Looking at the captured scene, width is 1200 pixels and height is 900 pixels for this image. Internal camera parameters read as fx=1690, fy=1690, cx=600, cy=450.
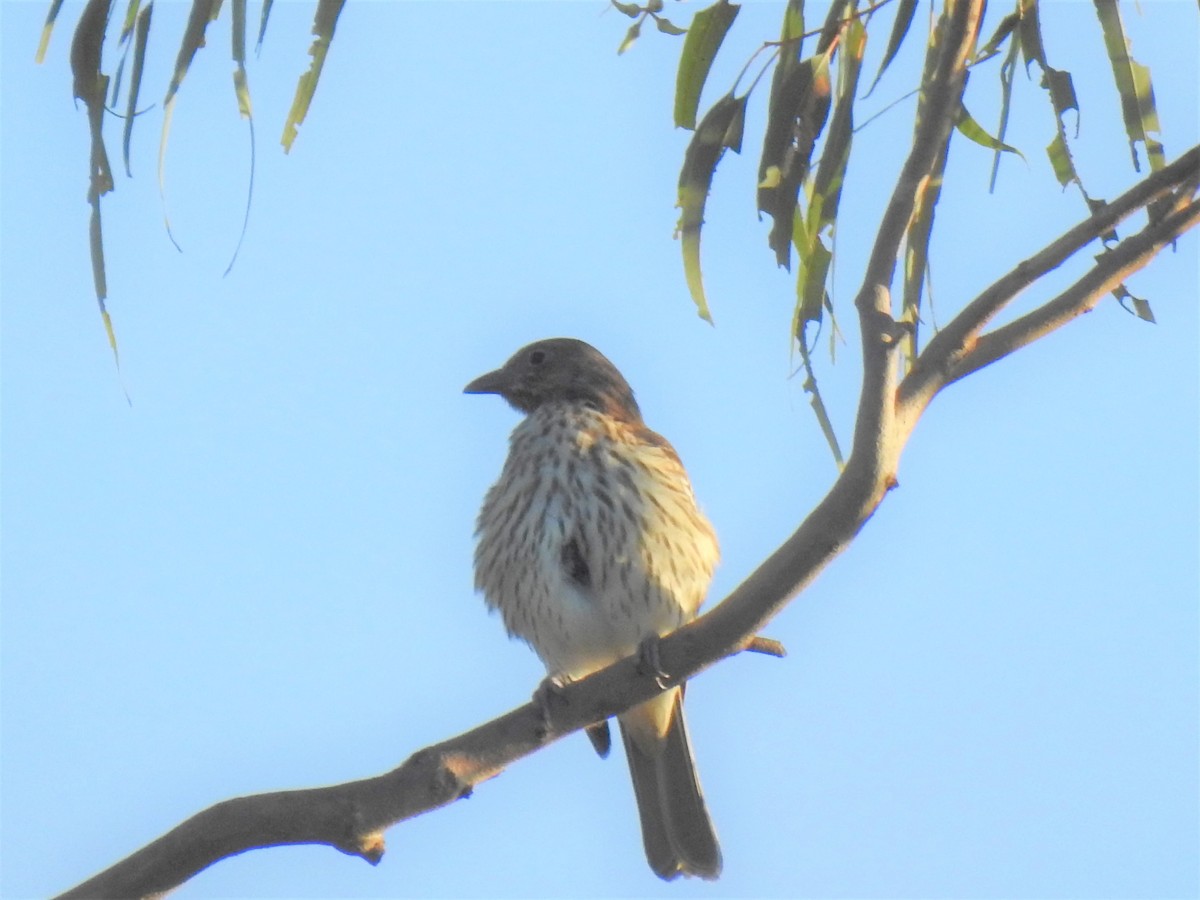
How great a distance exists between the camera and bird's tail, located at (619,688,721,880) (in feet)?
19.1

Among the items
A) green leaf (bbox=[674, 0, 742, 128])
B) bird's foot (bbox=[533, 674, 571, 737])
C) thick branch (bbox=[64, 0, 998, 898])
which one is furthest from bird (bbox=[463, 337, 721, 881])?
green leaf (bbox=[674, 0, 742, 128])

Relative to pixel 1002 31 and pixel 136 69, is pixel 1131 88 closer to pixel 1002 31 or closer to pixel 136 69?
pixel 1002 31

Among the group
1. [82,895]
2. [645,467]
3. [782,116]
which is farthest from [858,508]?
[645,467]

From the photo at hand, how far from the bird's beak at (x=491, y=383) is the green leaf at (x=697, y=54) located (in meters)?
2.52

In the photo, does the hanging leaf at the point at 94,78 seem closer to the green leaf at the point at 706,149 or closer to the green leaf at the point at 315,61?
the green leaf at the point at 315,61

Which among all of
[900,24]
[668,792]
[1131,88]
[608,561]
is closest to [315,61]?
[900,24]

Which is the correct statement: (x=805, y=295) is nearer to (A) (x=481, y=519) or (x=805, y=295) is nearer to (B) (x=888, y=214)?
(B) (x=888, y=214)

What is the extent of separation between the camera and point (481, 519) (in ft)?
19.9

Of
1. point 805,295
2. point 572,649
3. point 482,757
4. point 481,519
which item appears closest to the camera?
point 482,757

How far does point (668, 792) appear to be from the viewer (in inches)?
234

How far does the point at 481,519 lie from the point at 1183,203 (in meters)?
3.17

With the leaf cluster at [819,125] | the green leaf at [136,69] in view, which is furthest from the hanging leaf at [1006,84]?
the green leaf at [136,69]

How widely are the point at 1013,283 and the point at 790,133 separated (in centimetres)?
94

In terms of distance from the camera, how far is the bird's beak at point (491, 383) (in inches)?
258
